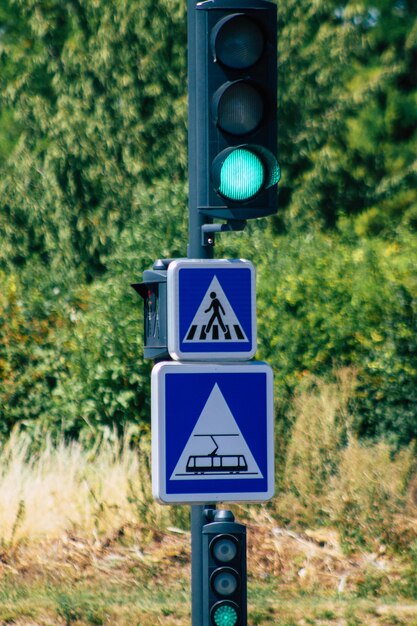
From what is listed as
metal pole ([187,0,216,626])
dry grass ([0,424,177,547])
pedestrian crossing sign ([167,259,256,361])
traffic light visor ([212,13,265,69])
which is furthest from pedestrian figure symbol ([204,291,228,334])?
dry grass ([0,424,177,547])

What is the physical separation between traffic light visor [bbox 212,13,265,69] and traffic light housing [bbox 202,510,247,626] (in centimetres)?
185

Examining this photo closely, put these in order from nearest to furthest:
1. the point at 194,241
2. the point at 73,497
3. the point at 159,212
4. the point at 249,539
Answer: the point at 194,241
the point at 249,539
the point at 73,497
the point at 159,212

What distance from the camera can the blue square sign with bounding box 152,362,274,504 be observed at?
4793mm

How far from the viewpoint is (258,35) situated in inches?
194

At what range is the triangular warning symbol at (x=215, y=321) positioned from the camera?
16.0ft

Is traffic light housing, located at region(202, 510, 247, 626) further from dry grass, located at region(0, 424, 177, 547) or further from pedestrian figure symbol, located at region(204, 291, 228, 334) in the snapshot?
dry grass, located at region(0, 424, 177, 547)

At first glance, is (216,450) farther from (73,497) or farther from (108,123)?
(108,123)

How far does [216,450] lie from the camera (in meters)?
4.84

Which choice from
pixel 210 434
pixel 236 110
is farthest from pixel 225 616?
pixel 236 110

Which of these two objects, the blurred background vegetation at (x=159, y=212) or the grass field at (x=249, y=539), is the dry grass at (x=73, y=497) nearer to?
the grass field at (x=249, y=539)

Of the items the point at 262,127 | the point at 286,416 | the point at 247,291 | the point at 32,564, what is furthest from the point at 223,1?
the point at 286,416

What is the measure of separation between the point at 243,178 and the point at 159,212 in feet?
29.5

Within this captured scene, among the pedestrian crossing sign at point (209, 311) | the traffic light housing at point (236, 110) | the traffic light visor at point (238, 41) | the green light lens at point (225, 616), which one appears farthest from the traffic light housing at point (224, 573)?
the traffic light visor at point (238, 41)

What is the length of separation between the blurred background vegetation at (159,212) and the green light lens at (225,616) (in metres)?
6.20
